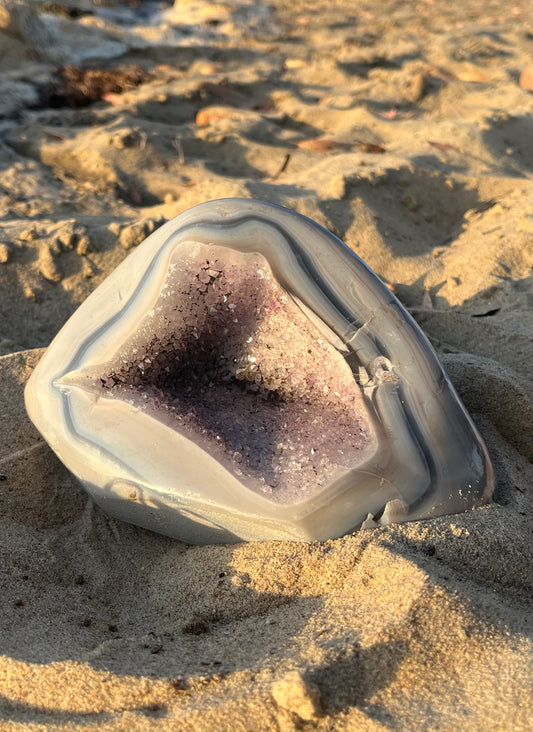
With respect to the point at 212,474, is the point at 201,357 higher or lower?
higher

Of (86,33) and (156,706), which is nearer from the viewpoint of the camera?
(156,706)

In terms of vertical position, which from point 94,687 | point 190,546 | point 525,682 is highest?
point 525,682

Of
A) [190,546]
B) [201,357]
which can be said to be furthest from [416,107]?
[190,546]

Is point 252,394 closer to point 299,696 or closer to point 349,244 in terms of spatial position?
point 299,696

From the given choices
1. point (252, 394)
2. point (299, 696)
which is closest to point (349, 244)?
point (252, 394)

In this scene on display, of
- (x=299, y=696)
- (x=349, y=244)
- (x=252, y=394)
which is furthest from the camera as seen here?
(x=349, y=244)

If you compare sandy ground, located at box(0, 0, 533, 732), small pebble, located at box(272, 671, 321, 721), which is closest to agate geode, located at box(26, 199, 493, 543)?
sandy ground, located at box(0, 0, 533, 732)

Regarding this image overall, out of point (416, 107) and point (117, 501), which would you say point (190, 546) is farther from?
point (416, 107)
